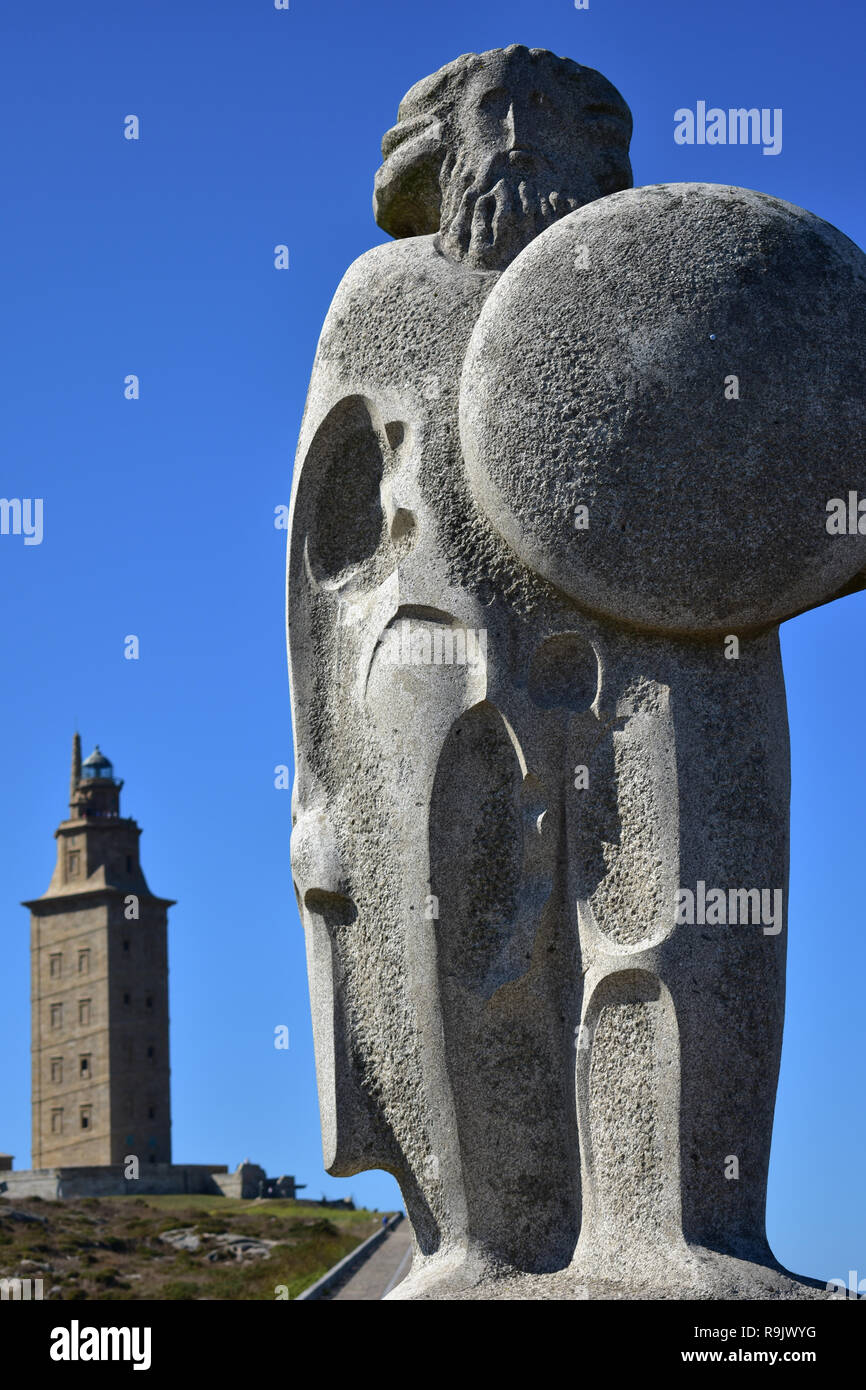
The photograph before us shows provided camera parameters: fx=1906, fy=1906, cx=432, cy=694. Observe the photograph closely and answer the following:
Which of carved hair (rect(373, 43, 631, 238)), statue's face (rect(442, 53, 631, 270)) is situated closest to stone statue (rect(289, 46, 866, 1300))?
statue's face (rect(442, 53, 631, 270))

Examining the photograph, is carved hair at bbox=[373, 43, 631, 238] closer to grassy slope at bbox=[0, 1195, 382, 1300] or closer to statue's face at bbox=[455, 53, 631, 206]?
statue's face at bbox=[455, 53, 631, 206]

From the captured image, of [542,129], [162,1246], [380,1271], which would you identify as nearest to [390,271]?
[542,129]

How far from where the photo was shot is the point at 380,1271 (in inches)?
1217

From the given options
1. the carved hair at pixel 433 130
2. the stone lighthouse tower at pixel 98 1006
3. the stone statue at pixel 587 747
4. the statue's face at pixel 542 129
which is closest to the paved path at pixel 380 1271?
the stone statue at pixel 587 747

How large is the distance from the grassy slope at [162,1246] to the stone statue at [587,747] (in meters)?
23.9

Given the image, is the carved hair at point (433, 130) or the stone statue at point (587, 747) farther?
the carved hair at point (433, 130)

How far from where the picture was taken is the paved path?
26.2 meters

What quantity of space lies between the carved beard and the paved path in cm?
1732

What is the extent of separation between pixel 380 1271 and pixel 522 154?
27.3 meters

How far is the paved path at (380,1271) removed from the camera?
2623 centimetres

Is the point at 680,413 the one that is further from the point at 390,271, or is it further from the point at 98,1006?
the point at 98,1006

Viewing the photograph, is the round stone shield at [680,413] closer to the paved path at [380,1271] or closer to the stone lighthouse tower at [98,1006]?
the paved path at [380,1271]

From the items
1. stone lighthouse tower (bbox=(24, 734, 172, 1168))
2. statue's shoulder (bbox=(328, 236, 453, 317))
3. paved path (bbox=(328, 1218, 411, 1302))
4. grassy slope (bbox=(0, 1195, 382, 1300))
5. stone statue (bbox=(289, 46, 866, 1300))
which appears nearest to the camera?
stone statue (bbox=(289, 46, 866, 1300))
